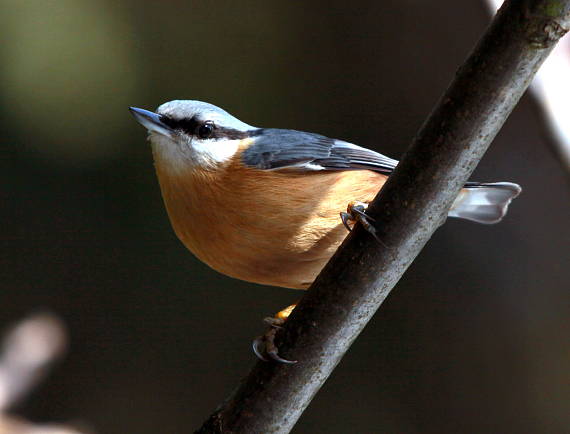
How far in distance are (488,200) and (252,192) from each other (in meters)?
0.96

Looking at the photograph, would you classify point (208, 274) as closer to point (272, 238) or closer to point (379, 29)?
point (379, 29)

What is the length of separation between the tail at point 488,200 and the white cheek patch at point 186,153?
2.90 ft

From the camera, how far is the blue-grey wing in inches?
83.0

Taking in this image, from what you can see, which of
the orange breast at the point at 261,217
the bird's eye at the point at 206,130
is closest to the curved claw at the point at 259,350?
the orange breast at the point at 261,217

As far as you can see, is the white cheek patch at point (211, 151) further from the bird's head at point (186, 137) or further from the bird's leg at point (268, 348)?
the bird's leg at point (268, 348)

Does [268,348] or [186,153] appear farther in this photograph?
[186,153]

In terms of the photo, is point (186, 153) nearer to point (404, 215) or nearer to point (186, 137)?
point (186, 137)

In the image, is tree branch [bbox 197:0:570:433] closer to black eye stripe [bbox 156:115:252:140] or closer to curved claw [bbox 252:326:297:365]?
curved claw [bbox 252:326:297:365]

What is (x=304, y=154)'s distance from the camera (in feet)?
7.07

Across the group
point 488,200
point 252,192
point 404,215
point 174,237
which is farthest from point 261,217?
point 174,237

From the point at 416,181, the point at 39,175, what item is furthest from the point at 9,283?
the point at 416,181

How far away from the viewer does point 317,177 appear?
2.11m

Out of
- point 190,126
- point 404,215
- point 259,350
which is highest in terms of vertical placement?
point 404,215

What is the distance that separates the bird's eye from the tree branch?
28.8 inches
